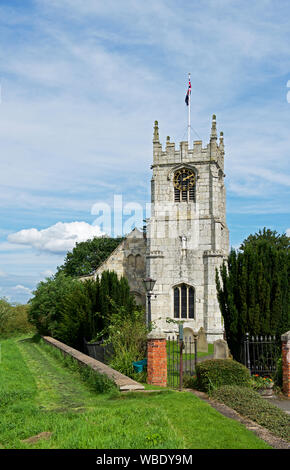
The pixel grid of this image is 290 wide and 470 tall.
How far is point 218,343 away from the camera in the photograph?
43.9 feet

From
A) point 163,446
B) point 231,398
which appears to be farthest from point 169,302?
point 163,446

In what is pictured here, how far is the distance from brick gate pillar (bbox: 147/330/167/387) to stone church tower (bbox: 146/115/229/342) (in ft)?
52.8

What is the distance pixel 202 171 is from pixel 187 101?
4.78 metres

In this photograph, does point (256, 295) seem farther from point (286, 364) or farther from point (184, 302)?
point (184, 302)

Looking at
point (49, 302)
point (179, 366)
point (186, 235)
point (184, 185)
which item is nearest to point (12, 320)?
point (49, 302)

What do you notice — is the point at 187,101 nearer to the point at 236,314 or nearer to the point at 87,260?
the point at 236,314

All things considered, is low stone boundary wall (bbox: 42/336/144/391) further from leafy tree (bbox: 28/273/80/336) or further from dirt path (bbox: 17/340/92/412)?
leafy tree (bbox: 28/273/80/336)

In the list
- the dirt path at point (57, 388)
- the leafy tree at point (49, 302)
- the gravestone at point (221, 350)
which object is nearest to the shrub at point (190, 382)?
the gravestone at point (221, 350)

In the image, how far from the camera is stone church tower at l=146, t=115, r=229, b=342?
28.0 meters

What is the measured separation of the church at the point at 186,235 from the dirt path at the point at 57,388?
12.7 metres

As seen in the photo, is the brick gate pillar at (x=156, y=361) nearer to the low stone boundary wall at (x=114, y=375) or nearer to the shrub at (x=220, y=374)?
the low stone boundary wall at (x=114, y=375)

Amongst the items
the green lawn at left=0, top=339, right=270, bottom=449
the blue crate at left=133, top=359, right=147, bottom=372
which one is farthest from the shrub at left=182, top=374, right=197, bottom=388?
the green lawn at left=0, top=339, right=270, bottom=449

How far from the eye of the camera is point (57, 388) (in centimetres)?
1113

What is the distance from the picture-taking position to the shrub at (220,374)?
1098 centimetres
